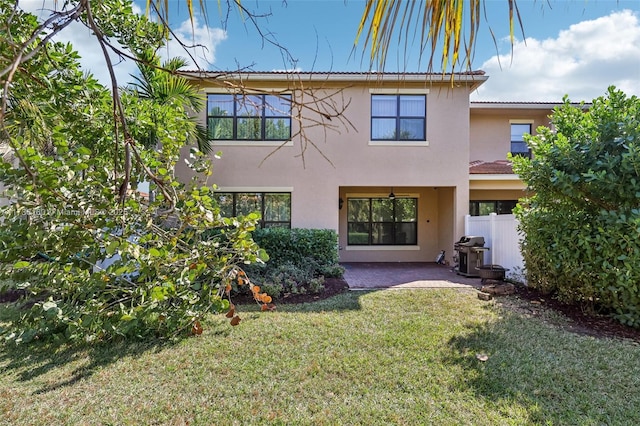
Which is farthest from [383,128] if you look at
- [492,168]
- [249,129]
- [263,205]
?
[263,205]

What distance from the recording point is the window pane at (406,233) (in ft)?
47.5

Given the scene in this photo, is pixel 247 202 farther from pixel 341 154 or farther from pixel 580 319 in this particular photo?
pixel 580 319

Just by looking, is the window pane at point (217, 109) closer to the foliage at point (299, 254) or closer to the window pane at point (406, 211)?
the foliage at point (299, 254)

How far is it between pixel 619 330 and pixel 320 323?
16.6 ft

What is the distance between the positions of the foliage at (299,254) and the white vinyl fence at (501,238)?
185 inches

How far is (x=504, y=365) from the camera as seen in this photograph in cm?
450

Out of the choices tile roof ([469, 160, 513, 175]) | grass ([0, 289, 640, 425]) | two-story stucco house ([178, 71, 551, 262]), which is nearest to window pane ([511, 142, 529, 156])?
tile roof ([469, 160, 513, 175])

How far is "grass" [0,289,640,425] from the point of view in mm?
3525

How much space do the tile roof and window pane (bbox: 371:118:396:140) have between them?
3.25 m

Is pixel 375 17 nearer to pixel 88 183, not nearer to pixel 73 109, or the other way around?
pixel 88 183

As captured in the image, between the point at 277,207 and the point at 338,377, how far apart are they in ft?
27.2

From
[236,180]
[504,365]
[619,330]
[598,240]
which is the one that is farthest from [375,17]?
[236,180]

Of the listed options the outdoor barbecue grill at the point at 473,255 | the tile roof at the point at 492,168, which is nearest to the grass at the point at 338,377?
the outdoor barbecue grill at the point at 473,255

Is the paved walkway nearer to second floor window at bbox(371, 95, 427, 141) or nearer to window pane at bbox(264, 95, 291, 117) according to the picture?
second floor window at bbox(371, 95, 427, 141)
